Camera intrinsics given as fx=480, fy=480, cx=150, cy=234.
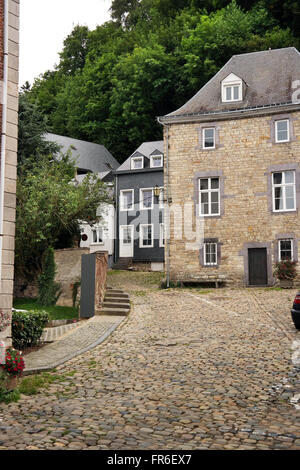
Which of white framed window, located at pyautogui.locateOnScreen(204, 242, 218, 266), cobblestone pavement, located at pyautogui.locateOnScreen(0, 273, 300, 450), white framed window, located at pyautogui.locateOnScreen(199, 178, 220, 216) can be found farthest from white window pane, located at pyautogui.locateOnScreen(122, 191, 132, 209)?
cobblestone pavement, located at pyautogui.locateOnScreen(0, 273, 300, 450)

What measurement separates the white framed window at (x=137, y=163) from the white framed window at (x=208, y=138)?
1287cm

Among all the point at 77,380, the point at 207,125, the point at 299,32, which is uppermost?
the point at 299,32

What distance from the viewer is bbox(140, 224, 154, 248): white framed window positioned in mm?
36669

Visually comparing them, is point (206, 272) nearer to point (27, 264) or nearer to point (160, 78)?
point (27, 264)

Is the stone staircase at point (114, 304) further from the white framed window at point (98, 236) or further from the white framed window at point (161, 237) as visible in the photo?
the white framed window at point (98, 236)

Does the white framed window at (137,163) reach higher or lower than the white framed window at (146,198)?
higher

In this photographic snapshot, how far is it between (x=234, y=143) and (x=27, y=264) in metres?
11.9

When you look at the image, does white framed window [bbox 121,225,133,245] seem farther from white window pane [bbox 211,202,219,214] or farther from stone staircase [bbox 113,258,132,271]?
white window pane [bbox 211,202,219,214]

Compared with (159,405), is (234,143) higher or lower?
higher

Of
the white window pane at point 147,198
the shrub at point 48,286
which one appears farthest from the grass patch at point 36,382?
the white window pane at point 147,198

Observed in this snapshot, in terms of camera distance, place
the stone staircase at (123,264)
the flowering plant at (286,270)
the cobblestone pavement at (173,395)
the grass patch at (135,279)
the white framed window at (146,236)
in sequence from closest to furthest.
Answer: the cobblestone pavement at (173,395)
the flowering plant at (286,270)
the grass patch at (135,279)
the stone staircase at (123,264)
the white framed window at (146,236)

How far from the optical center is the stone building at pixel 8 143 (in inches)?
329
